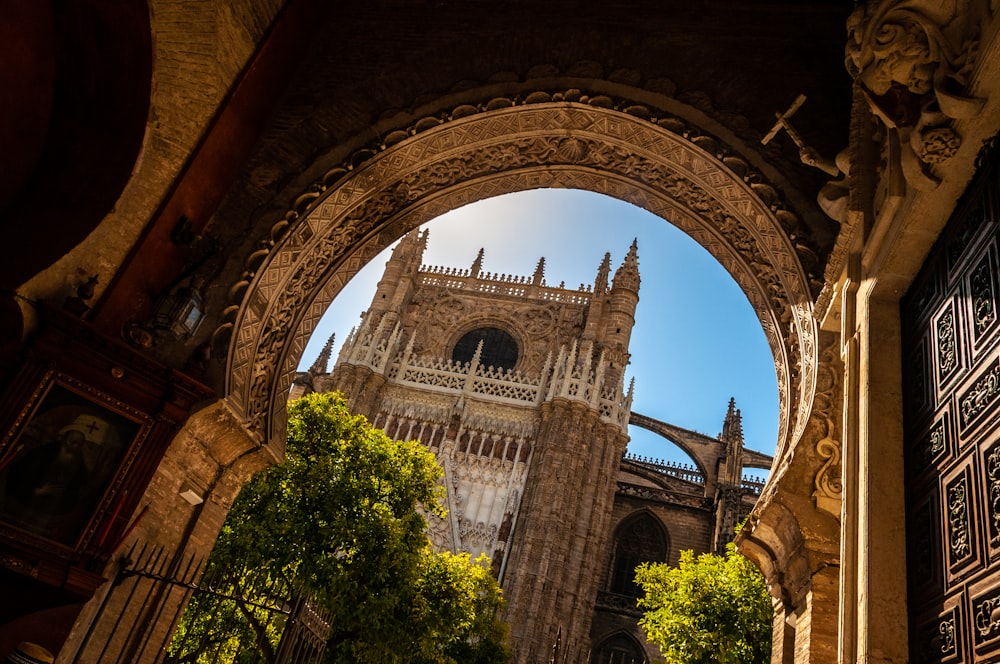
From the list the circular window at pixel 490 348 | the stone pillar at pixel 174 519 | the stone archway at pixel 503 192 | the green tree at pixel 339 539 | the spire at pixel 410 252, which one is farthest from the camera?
the spire at pixel 410 252

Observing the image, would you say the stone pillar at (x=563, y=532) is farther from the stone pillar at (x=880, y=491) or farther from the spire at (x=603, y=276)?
the stone pillar at (x=880, y=491)

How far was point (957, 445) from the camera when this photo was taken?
3287mm

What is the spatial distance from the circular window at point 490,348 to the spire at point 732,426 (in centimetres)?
1000

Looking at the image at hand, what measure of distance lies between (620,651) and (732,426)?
11.1 m

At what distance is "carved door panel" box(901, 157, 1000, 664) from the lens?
9.58ft

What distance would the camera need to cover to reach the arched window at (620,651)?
2952cm

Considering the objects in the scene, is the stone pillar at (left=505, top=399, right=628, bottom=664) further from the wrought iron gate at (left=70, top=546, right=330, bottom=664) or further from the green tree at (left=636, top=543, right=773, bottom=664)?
the wrought iron gate at (left=70, top=546, right=330, bottom=664)

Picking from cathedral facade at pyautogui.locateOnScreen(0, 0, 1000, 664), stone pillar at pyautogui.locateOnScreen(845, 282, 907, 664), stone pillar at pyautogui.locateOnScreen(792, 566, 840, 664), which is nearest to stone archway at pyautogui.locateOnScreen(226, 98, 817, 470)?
cathedral facade at pyautogui.locateOnScreen(0, 0, 1000, 664)

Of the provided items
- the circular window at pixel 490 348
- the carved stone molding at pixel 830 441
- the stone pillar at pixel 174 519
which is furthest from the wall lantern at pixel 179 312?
the circular window at pixel 490 348

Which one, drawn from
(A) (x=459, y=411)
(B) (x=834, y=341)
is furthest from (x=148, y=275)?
(A) (x=459, y=411)

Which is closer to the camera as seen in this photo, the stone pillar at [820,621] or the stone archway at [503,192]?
the stone pillar at [820,621]

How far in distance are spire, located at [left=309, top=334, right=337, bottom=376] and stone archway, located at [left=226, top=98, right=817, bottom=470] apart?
30.0 meters

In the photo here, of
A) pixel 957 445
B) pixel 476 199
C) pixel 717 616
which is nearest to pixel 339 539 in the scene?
pixel 476 199

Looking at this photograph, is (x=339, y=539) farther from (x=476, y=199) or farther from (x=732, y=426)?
(x=732, y=426)
